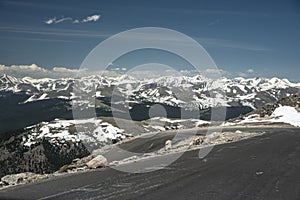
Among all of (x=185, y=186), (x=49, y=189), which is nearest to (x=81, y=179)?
(x=49, y=189)

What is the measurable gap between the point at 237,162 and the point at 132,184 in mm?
9086

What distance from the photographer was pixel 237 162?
2105 centimetres

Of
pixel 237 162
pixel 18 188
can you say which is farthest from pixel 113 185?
pixel 237 162

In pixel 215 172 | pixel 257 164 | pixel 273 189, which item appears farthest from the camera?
pixel 257 164

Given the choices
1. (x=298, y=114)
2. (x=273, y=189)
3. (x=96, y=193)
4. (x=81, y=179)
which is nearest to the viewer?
(x=96, y=193)

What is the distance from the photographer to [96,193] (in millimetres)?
12562

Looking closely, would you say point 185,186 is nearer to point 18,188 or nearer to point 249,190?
point 249,190

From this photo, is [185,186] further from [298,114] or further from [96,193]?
[298,114]

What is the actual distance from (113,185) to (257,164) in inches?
385

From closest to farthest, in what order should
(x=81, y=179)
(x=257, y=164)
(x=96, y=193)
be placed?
1. (x=96, y=193)
2. (x=81, y=179)
3. (x=257, y=164)

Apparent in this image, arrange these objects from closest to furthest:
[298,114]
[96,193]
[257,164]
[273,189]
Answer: [96,193]
[273,189]
[257,164]
[298,114]

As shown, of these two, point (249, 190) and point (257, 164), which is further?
point (257, 164)

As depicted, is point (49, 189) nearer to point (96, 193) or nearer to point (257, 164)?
point (96, 193)

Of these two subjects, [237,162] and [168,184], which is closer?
[168,184]
